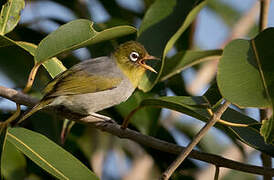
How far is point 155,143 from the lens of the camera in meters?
2.84

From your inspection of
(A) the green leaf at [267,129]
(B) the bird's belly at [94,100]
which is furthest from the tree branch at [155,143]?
(B) the bird's belly at [94,100]

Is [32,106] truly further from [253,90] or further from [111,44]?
[111,44]

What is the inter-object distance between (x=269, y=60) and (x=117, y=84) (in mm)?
1783

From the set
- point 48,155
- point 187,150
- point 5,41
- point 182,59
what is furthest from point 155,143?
point 182,59

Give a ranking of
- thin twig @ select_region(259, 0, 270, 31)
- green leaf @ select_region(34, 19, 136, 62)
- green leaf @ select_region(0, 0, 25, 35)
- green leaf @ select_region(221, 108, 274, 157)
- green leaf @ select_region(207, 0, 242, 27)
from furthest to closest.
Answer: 1. green leaf @ select_region(207, 0, 242, 27)
2. thin twig @ select_region(259, 0, 270, 31)
3. green leaf @ select_region(0, 0, 25, 35)
4. green leaf @ select_region(34, 19, 136, 62)
5. green leaf @ select_region(221, 108, 274, 157)

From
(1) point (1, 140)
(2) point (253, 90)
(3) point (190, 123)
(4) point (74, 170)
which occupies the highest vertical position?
(2) point (253, 90)

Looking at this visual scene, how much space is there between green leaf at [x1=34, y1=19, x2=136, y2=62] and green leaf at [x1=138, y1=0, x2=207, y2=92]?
83 cm

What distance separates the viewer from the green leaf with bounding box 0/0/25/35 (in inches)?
130

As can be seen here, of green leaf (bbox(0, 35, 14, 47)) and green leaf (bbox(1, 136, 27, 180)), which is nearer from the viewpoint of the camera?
green leaf (bbox(0, 35, 14, 47))

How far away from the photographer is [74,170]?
3.11m

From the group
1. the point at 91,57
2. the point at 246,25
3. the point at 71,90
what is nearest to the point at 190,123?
the point at 246,25

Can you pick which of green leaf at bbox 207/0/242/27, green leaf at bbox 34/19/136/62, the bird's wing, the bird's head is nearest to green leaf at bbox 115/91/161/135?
the bird's wing

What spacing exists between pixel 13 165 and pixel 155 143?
1433 millimetres

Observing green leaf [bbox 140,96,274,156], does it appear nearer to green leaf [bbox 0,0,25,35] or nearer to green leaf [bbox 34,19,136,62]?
green leaf [bbox 34,19,136,62]
